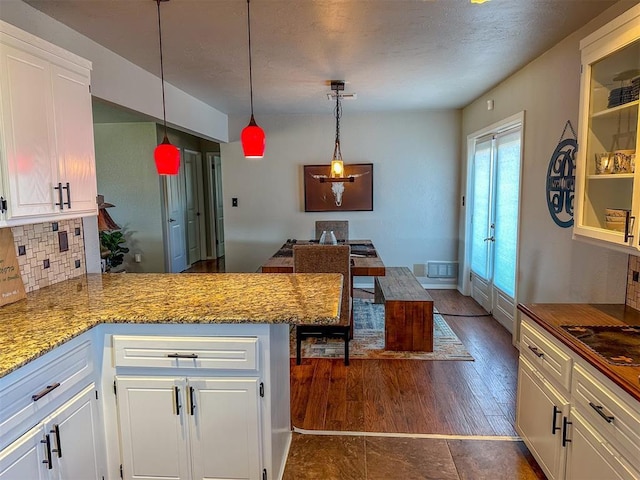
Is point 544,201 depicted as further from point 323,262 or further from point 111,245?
point 111,245

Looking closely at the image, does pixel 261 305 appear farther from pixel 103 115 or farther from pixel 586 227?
pixel 103 115

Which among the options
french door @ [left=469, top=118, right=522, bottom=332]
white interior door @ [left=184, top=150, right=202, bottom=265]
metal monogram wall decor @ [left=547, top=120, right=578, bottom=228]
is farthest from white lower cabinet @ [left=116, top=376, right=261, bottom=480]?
white interior door @ [left=184, top=150, right=202, bottom=265]

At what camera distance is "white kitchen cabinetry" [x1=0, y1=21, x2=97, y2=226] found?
172 centimetres

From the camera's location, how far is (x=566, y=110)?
2.95 m

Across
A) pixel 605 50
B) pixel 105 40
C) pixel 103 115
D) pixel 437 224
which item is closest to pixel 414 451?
pixel 605 50

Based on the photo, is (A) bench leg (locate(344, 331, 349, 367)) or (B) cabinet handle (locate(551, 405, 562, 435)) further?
(A) bench leg (locate(344, 331, 349, 367))

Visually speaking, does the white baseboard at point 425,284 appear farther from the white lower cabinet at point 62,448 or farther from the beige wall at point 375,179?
the white lower cabinet at point 62,448

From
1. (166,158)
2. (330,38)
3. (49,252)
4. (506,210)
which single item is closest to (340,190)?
(506,210)

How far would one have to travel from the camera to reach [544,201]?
330cm

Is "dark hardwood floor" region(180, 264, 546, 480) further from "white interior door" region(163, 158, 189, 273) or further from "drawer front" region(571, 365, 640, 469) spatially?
"white interior door" region(163, 158, 189, 273)

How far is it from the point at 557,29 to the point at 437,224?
3299mm

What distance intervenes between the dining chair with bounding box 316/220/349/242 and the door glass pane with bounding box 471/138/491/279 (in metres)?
1.58

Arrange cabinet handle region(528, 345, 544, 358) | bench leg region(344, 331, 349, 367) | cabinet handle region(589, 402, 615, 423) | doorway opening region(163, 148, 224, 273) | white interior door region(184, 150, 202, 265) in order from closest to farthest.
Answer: cabinet handle region(589, 402, 615, 423) → cabinet handle region(528, 345, 544, 358) → bench leg region(344, 331, 349, 367) → doorway opening region(163, 148, 224, 273) → white interior door region(184, 150, 202, 265)

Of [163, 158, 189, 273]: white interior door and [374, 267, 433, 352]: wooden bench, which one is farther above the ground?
[163, 158, 189, 273]: white interior door
